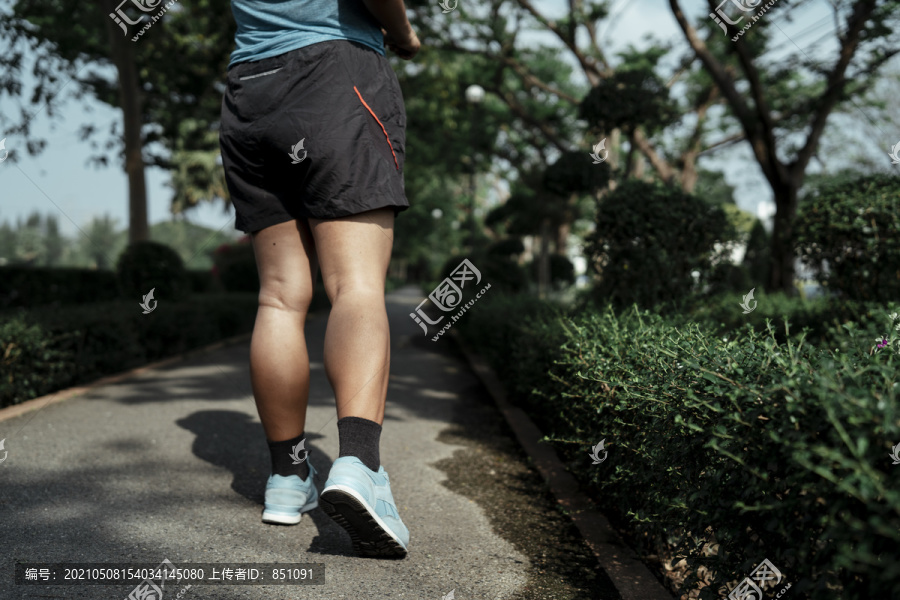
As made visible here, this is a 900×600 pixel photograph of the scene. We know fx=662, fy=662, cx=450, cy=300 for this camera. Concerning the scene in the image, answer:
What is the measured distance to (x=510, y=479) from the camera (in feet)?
10.1

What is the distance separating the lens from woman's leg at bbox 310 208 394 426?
6.40 ft

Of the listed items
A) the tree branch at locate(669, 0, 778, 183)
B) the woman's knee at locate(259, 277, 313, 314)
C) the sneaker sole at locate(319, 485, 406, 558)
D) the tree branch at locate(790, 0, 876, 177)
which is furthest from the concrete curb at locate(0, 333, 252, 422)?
the tree branch at locate(790, 0, 876, 177)

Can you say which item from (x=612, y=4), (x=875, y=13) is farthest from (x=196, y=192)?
(x=875, y=13)

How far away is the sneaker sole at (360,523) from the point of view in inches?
66.9

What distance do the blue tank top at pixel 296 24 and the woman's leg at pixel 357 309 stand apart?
58 centimetres

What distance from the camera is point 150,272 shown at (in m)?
8.54

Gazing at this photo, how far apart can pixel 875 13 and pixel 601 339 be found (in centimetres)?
904

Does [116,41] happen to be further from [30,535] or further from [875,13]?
[875,13]

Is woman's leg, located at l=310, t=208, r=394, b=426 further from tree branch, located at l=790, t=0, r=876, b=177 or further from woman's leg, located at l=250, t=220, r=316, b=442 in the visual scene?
tree branch, located at l=790, t=0, r=876, b=177

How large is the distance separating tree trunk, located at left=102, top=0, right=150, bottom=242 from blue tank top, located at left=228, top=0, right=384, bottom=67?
9.12 metres
